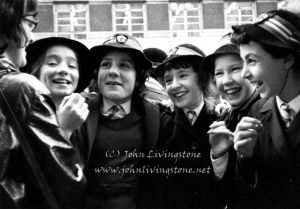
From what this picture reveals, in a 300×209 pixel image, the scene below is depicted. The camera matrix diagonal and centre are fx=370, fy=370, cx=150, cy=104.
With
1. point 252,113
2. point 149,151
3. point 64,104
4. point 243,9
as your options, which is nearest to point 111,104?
point 149,151

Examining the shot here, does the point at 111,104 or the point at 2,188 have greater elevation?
the point at 111,104

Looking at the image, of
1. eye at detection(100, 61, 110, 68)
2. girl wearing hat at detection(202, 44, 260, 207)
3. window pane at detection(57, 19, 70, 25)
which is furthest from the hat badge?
window pane at detection(57, 19, 70, 25)

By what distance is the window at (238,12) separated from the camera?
12406mm

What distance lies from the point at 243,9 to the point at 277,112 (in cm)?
1170

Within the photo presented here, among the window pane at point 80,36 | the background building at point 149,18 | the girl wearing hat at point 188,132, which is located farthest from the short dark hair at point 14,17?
the window pane at point 80,36

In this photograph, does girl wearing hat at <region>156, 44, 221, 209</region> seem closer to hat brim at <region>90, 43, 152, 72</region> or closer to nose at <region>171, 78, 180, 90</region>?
nose at <region>171, 78, 180, 90</region>

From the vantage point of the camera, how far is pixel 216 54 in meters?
1.95

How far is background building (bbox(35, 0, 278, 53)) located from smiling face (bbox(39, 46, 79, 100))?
392 inches

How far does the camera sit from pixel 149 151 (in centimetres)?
185

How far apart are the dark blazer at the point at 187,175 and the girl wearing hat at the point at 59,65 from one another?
0.55 metres

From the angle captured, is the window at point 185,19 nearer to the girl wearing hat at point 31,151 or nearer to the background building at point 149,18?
the background building at point 149,18

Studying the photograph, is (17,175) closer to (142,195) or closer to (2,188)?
(2,188)

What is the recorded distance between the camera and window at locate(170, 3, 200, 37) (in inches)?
491

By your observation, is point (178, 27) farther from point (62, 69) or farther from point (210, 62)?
point (62, 69)
